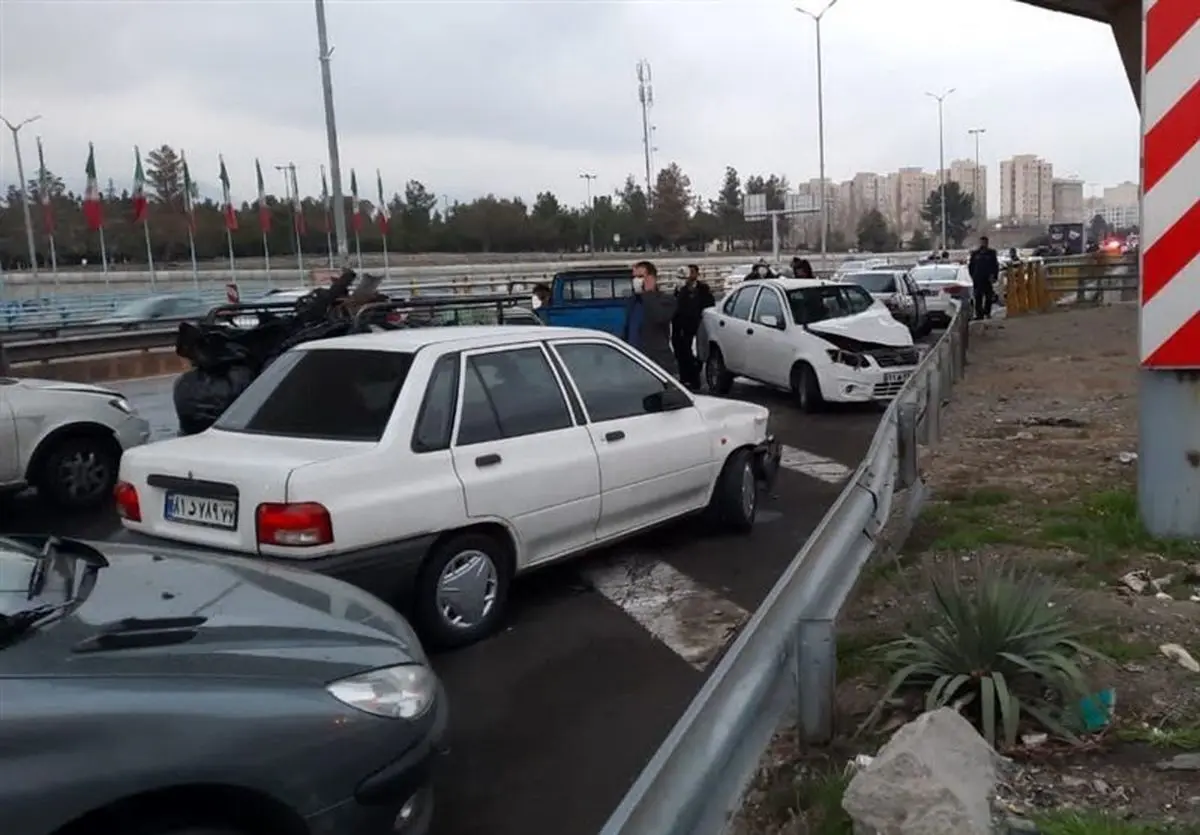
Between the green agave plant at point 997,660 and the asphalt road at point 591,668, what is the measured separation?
1280 mm

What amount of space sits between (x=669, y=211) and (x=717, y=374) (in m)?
85.9

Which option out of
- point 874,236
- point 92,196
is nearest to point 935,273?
point 92,196

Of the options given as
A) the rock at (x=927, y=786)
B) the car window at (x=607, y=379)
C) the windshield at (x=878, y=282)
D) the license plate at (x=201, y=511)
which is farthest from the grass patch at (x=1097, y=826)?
the windshield at (x=878, y=282)

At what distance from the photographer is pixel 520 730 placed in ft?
15.3

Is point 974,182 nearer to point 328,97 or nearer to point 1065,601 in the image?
point 328,97

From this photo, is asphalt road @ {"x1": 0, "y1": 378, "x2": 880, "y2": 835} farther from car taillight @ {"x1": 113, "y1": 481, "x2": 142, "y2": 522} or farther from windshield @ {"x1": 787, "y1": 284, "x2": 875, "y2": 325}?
windshield @ {"x1": 787, "y1": 284, "x2": 875, "y2": 325}

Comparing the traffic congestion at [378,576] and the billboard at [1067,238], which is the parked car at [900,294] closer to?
the traffic congestion at [378,576]

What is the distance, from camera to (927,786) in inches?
96.9

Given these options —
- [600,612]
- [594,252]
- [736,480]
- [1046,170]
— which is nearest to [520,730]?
[600,612]

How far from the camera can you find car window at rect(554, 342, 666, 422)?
658cm

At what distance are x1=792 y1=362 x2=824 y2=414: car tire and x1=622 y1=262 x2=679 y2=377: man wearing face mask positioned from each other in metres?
1.66

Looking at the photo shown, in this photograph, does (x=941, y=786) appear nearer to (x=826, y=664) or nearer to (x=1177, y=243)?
(x=826, y=664)

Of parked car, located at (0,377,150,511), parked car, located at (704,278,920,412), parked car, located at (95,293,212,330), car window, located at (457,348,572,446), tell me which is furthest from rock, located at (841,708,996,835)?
parked car, located at (95,293,212,330)

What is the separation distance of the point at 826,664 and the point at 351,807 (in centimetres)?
131
